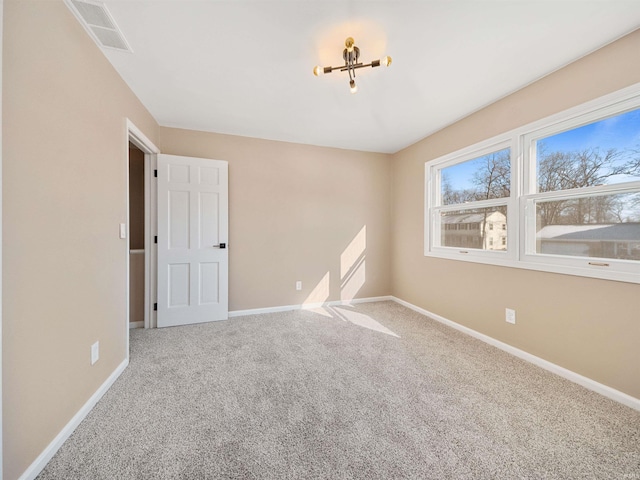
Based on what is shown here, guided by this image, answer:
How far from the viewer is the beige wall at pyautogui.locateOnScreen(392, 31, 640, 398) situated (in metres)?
1.73

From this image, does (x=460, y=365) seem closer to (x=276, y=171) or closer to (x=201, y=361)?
(x=201, y=361)

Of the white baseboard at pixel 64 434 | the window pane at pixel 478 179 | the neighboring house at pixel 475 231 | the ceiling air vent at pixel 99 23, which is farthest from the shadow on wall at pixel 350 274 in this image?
the ceiling air vent at pixel 99 23

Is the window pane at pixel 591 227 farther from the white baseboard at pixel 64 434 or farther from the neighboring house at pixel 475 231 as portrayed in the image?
the white baseboard at pixel 64 434

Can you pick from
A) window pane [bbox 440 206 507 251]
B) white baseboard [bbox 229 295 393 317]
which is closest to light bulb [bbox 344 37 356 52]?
window pane [bbox 440 206 507 251]

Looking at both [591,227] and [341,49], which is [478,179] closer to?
[591,227]

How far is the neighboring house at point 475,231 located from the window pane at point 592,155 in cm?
51

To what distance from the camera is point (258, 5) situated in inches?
58.4

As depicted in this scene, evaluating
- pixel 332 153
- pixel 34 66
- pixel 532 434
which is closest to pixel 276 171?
pixel 332 153

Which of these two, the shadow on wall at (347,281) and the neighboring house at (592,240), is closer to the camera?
the neighboring house at (592,240)

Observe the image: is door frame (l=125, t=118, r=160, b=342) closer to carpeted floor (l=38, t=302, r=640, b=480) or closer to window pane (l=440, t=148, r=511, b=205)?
carpeted floor (l=38, t=302, r=640, b=480)

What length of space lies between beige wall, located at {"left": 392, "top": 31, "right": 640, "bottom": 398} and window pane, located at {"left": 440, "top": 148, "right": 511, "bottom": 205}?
0.26 m

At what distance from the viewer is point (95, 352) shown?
1.74 m

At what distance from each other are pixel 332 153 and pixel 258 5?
2533 mm

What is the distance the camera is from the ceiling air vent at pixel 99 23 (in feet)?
4.85
